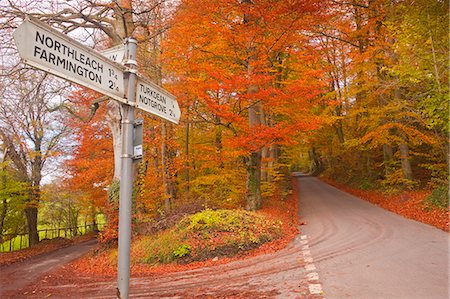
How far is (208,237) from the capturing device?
26.8ft

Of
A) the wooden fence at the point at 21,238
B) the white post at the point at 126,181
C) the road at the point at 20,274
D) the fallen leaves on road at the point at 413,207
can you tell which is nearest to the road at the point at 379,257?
the fallen leaves on road at the point at 413,207

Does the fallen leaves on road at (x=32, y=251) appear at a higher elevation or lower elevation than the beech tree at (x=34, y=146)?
lower

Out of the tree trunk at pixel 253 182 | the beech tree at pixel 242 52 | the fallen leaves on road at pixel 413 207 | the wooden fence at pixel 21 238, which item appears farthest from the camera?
the wooden fence at pixel 21 238

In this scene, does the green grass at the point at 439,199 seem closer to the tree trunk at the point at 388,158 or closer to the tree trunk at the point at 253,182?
the tree trunk at the point at 388,158

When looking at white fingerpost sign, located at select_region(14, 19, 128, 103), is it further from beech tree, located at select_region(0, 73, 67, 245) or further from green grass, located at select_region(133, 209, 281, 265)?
beech tree, located at select_region(0, 73, 67, 245)

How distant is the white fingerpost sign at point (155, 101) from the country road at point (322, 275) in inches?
131

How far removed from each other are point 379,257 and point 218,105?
21.0 feet

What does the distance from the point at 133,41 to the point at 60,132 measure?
19.1 m

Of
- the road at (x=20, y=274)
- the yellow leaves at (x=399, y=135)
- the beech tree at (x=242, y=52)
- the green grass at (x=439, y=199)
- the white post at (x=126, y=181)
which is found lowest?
the road at (x=20, y=274)

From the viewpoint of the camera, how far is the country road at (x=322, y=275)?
4488 millimetres

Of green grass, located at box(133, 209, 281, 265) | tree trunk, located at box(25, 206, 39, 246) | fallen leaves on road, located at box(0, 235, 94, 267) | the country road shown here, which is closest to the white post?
the country road

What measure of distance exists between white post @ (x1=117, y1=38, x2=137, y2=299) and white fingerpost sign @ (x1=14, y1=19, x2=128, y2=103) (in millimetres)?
80

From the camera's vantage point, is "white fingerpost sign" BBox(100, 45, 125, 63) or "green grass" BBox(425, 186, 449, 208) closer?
"white fingerpost sign" BBox(100, 45, 125, 63)

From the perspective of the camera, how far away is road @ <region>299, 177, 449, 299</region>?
171 inches
